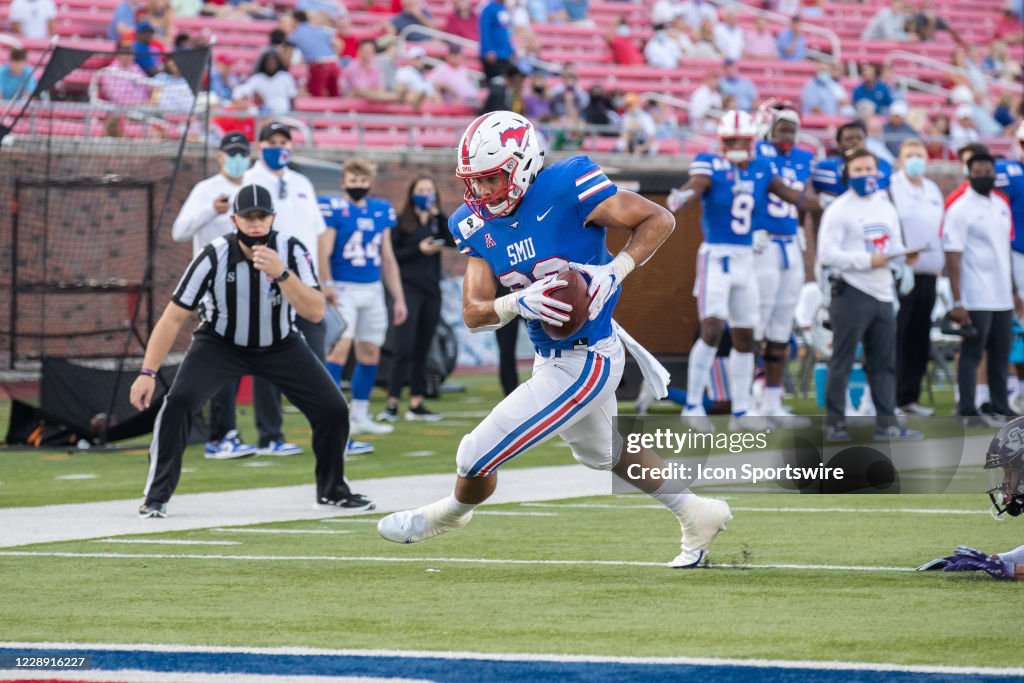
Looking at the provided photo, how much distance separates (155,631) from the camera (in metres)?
5.11

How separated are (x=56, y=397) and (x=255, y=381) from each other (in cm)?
168

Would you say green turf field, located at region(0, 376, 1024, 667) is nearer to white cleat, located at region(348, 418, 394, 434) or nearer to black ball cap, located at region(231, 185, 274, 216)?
black ball cap, located at region(231, 185, 274, 216)

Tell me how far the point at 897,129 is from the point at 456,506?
17.6 meters

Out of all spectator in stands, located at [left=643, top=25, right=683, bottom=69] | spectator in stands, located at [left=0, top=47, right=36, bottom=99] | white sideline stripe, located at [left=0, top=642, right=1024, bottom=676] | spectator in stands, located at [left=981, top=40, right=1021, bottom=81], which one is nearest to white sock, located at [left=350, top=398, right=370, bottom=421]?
spectator in stands, located at [left=0, top=47, right=36, bottom=99]

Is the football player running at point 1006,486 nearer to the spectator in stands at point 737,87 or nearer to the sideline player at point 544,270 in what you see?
the sideline player at point 544,270

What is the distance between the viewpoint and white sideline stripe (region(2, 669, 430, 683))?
14.3 ft

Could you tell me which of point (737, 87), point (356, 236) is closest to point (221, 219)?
point (356, 236)

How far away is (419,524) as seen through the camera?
624 centimetres

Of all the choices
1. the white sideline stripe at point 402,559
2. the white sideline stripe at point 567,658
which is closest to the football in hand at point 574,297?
the white sideline stripe at point 402,559

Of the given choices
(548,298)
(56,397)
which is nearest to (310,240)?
(56,397)

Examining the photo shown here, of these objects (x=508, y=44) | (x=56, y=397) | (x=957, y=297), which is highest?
(x=508, y=44)

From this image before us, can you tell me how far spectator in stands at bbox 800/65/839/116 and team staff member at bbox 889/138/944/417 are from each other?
10.4 metres

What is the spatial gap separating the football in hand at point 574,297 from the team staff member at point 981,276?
6477 millimetres

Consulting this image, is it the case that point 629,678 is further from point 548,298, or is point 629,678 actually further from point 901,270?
point 901,270
